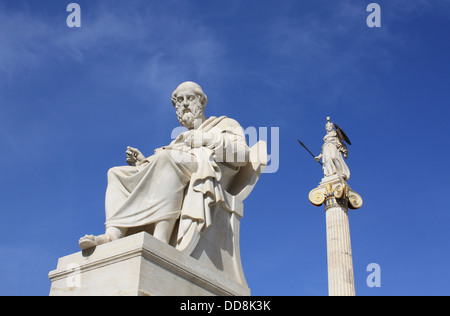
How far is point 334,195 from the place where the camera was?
18.8 metres

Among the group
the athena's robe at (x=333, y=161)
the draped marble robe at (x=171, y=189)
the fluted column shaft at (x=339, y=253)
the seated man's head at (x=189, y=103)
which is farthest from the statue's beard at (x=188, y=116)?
the athena's robe at (x=333, y=161)

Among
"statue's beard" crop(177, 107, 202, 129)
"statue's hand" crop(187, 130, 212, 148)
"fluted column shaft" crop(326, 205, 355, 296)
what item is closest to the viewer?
"statue's hand" crop(187, 130, 212, 148)

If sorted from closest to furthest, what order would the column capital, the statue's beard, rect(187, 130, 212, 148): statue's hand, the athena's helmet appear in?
rect(187, 130, 212, 148): statue's hand
the statue's beard
the column capital
the athena's helmet

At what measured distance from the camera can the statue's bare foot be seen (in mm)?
5047

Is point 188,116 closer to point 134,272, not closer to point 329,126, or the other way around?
point 134,272

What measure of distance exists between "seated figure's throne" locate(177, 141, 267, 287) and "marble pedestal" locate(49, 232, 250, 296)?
0.69 feet

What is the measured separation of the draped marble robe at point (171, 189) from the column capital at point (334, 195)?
13.4 m

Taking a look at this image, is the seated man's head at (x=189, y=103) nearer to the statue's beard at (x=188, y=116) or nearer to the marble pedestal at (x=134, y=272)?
the statue's beard at (x=188, y=116)

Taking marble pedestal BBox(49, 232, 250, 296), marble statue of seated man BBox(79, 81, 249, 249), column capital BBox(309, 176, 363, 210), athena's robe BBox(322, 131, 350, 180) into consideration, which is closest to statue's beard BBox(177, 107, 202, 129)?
marble statue of seated man BBox(79, 81, 249, 249)

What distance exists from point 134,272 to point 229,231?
60.8 inches

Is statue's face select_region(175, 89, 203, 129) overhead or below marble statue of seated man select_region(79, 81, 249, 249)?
overhead

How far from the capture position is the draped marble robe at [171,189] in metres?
5.39

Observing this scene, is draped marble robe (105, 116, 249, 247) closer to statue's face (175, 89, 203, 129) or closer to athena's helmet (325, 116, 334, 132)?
statue's face (175, 89, 203, 129)
